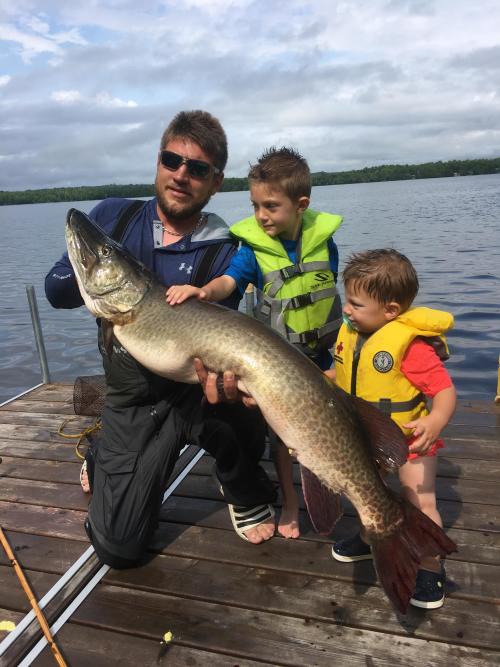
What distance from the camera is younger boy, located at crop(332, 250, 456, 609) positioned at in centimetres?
323

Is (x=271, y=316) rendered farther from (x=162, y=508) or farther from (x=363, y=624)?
(x=363, y=624)

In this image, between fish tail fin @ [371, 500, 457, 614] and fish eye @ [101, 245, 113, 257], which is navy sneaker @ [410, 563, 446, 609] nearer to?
fish tail fin @ [371, 500, 457, 614]

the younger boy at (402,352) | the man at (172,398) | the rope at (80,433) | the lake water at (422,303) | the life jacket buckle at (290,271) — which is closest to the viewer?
the younger boy at (402,352)

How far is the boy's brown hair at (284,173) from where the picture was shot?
12.5 feet

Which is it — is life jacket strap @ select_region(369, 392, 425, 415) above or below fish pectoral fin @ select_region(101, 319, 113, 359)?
below

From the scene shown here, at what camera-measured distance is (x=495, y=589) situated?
318cm

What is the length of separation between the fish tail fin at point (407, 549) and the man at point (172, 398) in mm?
1163

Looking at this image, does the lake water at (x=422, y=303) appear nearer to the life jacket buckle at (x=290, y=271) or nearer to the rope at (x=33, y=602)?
the life jacket buckle at (x=290, y=271)

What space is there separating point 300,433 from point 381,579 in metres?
0.82

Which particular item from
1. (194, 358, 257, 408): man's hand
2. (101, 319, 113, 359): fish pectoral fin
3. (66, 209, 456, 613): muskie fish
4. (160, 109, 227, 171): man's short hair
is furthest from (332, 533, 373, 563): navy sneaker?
(160, 109, 227, 171): man's short hair

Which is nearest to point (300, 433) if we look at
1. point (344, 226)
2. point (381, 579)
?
point (381, 579)

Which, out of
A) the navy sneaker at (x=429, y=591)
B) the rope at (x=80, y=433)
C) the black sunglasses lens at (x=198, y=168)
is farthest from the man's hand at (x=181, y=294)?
Result: the rope at (x=80, y=433)

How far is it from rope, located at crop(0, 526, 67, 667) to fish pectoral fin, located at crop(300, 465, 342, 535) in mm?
1468

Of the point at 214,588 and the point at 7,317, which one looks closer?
the point at 214,588
